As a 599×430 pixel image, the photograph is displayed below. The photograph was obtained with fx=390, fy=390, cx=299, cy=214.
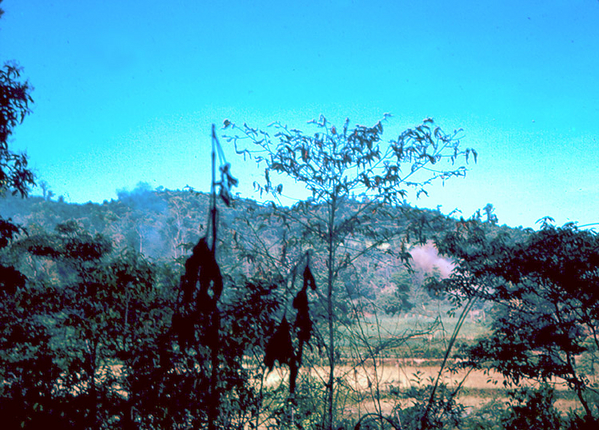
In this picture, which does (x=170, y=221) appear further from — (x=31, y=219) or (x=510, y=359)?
(x=510, y=359)

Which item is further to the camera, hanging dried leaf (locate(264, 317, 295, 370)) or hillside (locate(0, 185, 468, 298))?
hillside (locate(0, 185, 468, 298))

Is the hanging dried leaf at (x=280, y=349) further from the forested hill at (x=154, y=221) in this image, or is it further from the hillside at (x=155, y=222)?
the forested hill at (x=154, y=221)

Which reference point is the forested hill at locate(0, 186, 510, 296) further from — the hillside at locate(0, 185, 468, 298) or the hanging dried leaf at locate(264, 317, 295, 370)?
the hanging dried leaf at locate(264, 317, 295, 370)

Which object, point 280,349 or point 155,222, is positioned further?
point 155,222

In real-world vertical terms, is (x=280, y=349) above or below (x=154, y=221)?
below

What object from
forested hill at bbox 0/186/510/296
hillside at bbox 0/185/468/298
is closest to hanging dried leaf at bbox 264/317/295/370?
hillside at bbox 0/185/468/298

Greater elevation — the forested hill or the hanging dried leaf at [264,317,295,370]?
the forested hill

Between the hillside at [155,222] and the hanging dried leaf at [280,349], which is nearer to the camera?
the hanging dried leaf at [280,349]

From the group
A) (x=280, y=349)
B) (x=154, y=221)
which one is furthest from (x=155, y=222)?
(x=280, y=349)

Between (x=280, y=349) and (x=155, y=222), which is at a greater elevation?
(x=155, y=222)

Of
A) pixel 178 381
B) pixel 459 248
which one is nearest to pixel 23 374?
pixel 178 381

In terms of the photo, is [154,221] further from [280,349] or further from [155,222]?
[280,349]

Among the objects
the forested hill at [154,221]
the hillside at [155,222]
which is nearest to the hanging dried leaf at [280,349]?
the hillside at [155,222]

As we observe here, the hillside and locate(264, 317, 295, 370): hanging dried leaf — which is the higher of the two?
the hillside
